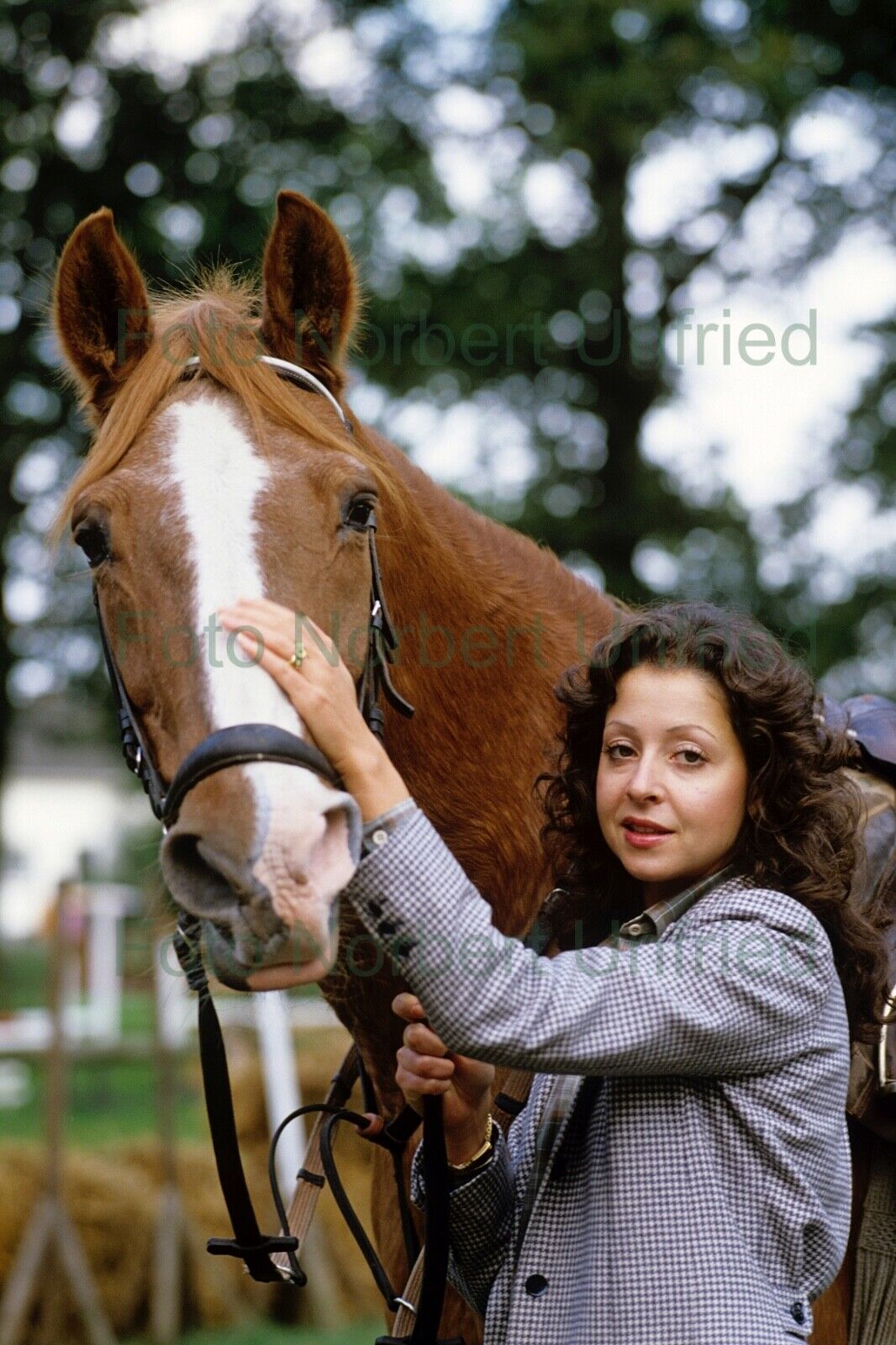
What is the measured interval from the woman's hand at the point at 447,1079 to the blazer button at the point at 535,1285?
0.21 metres

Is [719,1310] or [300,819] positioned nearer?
[300,819]

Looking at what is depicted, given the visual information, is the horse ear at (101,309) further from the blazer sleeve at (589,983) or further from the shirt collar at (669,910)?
the shirt collar at (669,910)

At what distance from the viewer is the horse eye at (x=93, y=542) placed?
2.22 metres

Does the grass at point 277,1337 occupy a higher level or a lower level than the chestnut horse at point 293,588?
lower

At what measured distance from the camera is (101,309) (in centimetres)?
255

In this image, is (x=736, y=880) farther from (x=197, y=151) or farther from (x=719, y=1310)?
(x=197, y=151)

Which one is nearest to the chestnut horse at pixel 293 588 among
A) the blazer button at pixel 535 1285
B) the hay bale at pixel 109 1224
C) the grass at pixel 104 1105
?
the blazer button at pixel 535 1285

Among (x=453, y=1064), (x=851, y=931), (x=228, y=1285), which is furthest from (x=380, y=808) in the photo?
(x=228, y=1285)

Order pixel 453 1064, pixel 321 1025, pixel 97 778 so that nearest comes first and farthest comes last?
pixel 453 1064, pixel 321 1025, pixel 97 778

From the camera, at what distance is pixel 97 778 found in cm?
5778

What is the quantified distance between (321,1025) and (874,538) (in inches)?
314

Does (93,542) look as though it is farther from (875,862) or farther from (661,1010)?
(875,862)

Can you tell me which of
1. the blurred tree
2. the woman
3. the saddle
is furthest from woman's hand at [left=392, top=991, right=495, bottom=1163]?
the blurred tree

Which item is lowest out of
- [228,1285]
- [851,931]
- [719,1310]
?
[228,1285]
